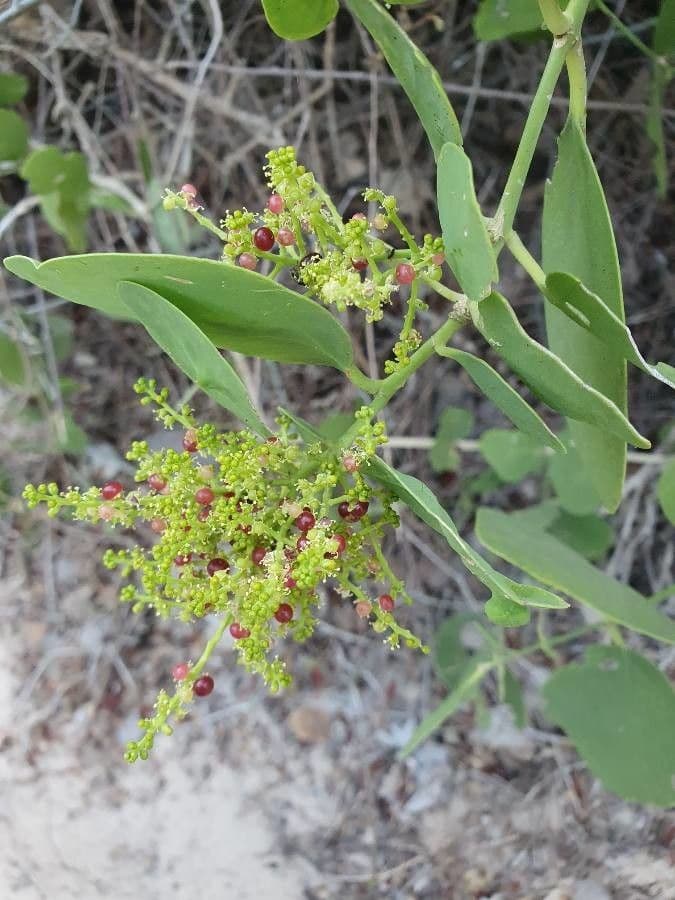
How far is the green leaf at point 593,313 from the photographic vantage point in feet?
2.81

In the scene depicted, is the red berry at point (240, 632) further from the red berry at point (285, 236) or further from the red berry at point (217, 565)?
the red berry at point (285, 236)

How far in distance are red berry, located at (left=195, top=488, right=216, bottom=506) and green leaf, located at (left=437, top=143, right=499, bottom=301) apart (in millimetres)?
368

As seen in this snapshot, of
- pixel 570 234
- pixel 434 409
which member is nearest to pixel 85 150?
pixel 434 409

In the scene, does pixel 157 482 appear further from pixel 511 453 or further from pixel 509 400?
pixel 511 453

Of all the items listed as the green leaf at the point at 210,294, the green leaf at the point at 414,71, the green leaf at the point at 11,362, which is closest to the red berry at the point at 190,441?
the green leaf at the point at 210,294

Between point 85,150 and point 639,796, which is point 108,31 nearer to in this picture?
point 85,150

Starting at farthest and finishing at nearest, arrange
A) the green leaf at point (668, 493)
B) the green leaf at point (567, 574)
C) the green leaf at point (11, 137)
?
1. the green leaf at point (11, 137)
2. the green leaf at point (668, 493)
3. the green leaf at point (567, 574)

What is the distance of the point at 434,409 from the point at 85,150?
116 centimetres

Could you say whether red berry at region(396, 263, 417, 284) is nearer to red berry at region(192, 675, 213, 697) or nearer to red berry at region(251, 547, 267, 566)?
red berry at region(251, 547, 267, 566)

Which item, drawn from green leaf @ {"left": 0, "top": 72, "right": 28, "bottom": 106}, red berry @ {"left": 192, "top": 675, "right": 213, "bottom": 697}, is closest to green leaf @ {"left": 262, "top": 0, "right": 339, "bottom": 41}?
red berry @ {"left": 192, "top": 675, "right": 213, "bottom": 697}

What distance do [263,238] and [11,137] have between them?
1114 millimetres

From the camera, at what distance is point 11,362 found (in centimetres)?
203

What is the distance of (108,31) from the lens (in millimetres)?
2137

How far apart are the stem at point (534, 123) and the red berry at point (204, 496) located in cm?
49
